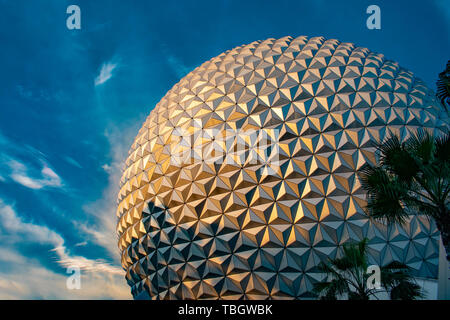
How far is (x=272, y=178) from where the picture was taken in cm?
1314

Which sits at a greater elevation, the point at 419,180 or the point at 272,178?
the point at 272,178

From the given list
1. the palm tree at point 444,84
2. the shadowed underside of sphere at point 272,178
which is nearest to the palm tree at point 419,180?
the palm tree at point 444,84

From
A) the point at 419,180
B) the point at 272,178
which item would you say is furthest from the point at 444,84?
the point at 272,178

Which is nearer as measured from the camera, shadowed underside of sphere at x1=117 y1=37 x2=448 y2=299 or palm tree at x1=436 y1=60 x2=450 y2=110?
palm tree at x1=436 y1=60 x2=450 y2=110

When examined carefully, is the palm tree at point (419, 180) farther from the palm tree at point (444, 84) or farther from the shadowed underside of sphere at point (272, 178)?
the shadowed underside of sphere at point (272, 178)

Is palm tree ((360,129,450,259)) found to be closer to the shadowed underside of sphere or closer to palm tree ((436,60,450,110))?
palm tree ((436,60,450,110))

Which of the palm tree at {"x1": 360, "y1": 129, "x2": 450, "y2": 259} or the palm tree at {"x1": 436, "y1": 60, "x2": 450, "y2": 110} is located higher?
the palm tree at {"x1": 436, "y1": 60, "x2": 450, "y2": 110}

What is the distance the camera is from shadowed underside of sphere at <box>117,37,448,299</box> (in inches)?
494

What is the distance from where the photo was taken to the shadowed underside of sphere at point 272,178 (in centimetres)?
1254

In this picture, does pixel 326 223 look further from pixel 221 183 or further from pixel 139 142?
pixel 139 142

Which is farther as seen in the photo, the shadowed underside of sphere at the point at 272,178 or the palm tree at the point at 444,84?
the shadowed underside of sphere at the point at 272,178

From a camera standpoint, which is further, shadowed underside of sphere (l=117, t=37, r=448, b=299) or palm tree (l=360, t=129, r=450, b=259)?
shadowed underside of sphere (l=117, t=37, r=448, b=299)

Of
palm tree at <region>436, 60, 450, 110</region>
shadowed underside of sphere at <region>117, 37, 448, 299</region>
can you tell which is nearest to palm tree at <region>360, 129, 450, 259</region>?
palm tree at <region>436, 60, 450, 110</region>

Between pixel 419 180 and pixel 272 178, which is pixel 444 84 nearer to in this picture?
pixel 419 180
